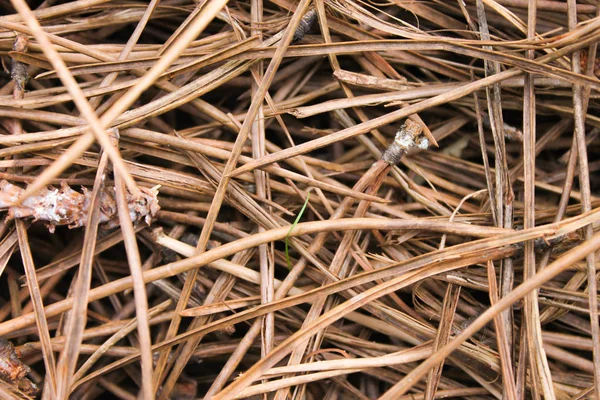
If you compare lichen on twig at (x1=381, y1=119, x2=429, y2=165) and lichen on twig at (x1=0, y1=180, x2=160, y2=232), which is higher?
lichen on twig at (x1=381, y1=119, x2=429, y2=165)

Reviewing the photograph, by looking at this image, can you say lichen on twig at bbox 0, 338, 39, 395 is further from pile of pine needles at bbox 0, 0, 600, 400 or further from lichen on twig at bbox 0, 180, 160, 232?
lichen on twig at bbox 0, 180, 160, 232

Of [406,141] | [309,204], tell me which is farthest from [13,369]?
[406,141]

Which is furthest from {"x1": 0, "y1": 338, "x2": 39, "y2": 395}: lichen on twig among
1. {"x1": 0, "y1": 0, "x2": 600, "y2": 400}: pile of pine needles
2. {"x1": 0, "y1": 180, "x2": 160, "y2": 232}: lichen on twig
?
{"x1": 0, "y1": 180, "x2": 160, "y2": 232}: lichen on twig

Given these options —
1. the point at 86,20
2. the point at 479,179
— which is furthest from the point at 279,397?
the point at 86,20

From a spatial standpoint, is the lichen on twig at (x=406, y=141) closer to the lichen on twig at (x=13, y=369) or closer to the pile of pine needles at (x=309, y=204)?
the pile of pine needles at (x=309, y=204)

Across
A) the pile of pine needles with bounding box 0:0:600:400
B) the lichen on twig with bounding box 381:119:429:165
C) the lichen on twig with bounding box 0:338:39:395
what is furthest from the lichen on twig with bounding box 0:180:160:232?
the lichen on twig with bounding box 381:119:429:165

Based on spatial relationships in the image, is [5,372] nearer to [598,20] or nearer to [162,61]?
[162,61]

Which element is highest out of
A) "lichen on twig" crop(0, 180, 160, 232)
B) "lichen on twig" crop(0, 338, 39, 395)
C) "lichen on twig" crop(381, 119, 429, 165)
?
"lichen on twig" crop(381, 119, 429, 165)
